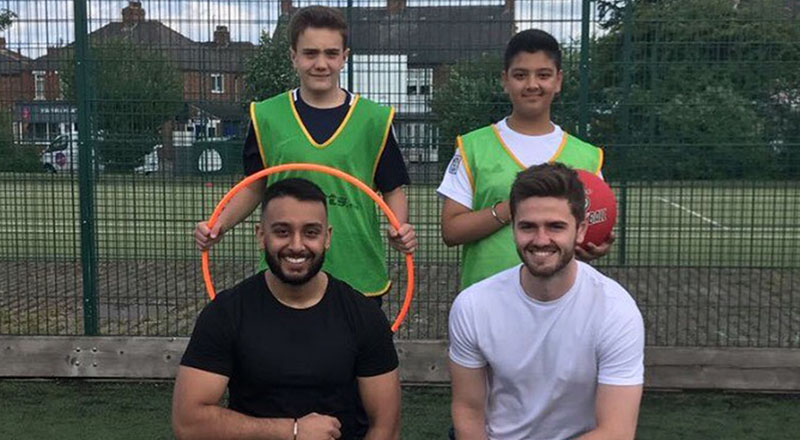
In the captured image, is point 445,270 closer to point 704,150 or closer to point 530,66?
point 704,150

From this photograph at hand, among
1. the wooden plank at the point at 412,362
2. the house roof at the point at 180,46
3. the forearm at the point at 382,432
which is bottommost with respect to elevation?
the wooden plank at the point at 412,362

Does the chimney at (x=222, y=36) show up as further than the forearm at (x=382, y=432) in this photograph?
Yes

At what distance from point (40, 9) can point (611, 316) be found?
4.60 meters

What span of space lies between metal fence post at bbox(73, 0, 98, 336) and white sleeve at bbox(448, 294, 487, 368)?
12.4ft

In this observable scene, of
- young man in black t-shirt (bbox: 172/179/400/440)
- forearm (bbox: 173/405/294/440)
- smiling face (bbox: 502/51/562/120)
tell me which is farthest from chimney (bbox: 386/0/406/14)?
forearm (bbox: 173/405/294/440)

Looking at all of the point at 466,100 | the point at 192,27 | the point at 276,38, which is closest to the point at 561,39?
the point at 466,100

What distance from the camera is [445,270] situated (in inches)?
273

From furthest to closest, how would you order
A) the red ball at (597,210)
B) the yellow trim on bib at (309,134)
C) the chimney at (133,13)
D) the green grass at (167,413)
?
the chimney at (133,13) < the green grass at (167,413) < the yellow trim on bib at (309,134) < the red ball at (597,210)

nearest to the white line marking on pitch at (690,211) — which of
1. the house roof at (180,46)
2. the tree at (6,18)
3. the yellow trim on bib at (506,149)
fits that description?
the yellow trim on bib at (506,149)

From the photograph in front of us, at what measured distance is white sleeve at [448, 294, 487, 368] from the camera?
3.12 meters

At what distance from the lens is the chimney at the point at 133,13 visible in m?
6.07

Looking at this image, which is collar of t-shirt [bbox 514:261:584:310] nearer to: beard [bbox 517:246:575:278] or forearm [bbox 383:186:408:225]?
beard [bbox 517:246:575:278]

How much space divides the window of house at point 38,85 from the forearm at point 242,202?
2.97m

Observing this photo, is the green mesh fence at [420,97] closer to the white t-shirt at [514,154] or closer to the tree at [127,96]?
the tree at [127,96]
